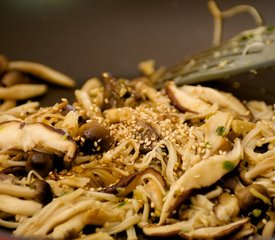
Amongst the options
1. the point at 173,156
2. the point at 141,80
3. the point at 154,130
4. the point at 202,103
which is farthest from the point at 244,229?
A: the point at 141,80

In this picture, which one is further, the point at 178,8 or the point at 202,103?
the point at 178,8

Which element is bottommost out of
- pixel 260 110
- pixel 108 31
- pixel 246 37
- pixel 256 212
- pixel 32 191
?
A: pixel 256 212

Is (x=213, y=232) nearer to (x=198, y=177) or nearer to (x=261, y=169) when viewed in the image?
(x=198, y=177)

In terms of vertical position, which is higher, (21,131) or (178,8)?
(178,8)

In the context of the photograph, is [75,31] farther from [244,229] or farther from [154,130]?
[244,229]

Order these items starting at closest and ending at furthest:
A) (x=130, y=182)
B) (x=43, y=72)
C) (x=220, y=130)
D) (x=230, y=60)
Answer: (x=130, y=182) → (x=220, y=130) → (x=230, y=60) → (x=43, y=72)

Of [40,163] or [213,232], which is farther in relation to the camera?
[40,163]

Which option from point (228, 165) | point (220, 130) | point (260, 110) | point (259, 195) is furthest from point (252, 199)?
point (260, 110)
